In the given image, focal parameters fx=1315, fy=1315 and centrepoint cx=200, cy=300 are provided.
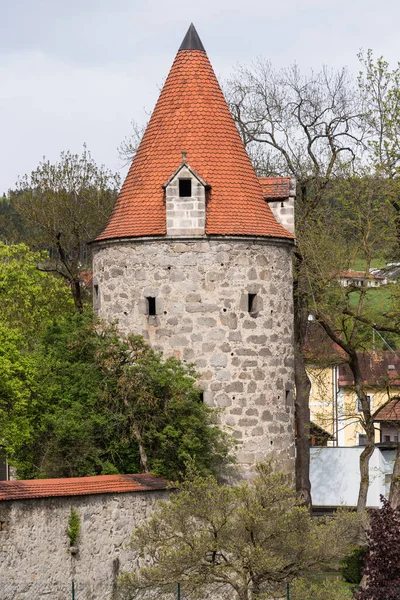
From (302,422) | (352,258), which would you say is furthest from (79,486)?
(302,422)

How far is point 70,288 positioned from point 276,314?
12.3 meters

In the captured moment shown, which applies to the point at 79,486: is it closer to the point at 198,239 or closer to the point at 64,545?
the point at 64,545

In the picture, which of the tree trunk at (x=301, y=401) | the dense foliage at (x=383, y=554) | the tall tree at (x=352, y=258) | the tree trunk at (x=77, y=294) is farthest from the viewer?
the tree trunk at (x=77, y=294)

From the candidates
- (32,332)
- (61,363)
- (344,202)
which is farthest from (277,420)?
(32,332)

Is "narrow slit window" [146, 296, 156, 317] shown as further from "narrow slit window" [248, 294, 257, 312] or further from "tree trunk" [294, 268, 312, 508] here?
"tree trunk" [294, 268, 312, 508]

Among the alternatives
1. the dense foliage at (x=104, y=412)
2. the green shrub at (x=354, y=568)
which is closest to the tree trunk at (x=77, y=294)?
the dense foliage at (x=104, y=412)

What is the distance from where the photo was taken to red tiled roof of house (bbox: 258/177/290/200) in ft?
87.4

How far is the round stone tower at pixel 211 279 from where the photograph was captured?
2444 centimetres

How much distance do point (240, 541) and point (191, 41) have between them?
11775mm

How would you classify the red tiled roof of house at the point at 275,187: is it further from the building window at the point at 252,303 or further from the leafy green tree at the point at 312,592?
the leafy green tree at the point at 312,592

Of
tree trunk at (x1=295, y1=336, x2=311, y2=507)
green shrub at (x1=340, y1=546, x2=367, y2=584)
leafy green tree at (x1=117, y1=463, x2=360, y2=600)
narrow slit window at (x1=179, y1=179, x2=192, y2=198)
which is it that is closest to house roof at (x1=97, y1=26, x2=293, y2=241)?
narrow slit window at (x1=179, y1=179, x2=192, y2=198)

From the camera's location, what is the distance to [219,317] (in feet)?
80.3

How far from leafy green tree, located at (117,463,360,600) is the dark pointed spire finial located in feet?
35.0

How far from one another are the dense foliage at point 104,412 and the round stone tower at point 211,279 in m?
0.57
